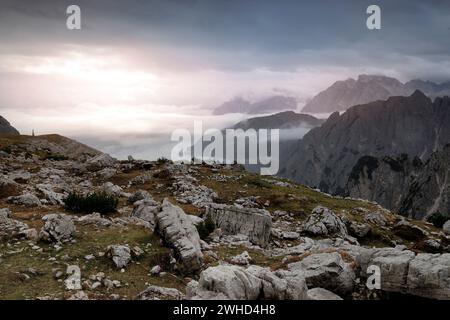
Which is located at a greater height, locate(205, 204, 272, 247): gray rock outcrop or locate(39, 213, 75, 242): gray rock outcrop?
locate(39, 213, 75, 242): gray rock outcrop

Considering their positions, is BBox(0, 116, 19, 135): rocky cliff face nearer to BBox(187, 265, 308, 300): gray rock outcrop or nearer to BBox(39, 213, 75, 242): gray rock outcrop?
BBox(39, 213, 75, 242): gray rock outcrop

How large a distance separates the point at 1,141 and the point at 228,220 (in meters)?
68.9

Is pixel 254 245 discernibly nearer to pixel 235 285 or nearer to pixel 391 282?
pixel 391 282

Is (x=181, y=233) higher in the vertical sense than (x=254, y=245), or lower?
higher

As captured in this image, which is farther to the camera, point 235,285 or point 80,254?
point 80,254

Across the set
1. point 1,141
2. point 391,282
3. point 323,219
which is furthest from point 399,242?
point 1,141

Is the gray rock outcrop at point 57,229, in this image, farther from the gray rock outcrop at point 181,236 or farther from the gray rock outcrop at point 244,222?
the gray rock outcrop at point 244,222

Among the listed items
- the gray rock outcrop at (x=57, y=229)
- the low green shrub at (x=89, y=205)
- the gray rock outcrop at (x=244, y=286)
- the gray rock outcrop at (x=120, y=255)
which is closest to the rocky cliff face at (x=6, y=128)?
the low green shrub at (x=89, y=205)

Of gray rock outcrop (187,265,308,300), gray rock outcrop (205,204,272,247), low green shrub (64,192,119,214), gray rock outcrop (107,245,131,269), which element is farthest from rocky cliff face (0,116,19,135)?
gray rock outcrop (187,265,308,300)

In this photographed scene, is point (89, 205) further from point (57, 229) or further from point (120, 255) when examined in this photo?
point (120, 255)

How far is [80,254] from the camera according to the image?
22000 mm

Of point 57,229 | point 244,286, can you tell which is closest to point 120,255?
point 57,229
